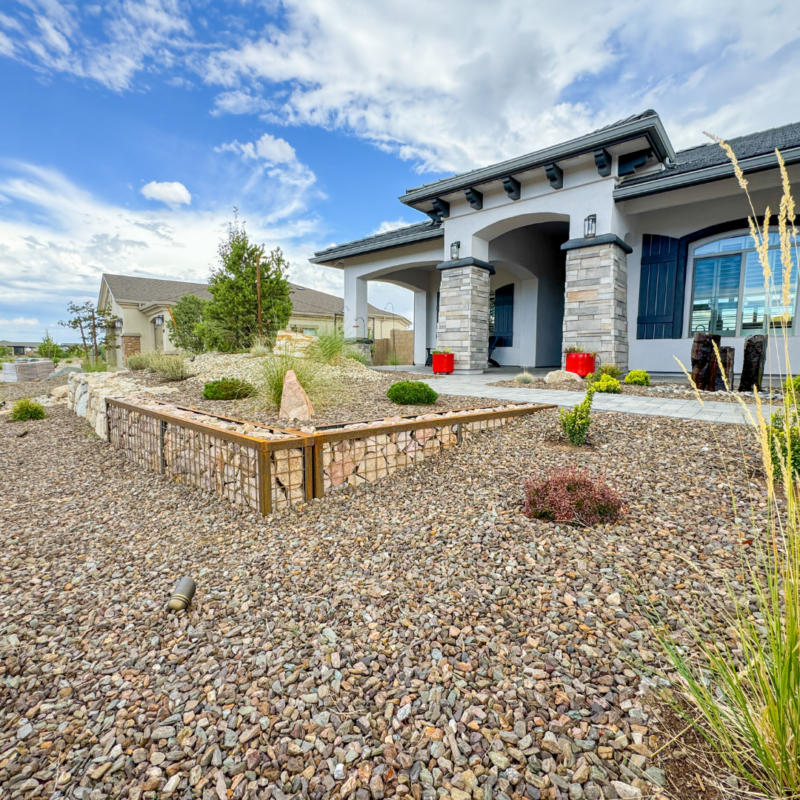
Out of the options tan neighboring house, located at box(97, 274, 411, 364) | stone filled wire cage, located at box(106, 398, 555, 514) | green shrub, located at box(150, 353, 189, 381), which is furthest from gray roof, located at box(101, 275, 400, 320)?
stone filled wire cage, located at box(106, 398, 555, 514)

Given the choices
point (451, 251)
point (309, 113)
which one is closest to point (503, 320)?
point (451, 251)

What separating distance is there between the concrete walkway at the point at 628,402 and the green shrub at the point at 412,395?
0.99m

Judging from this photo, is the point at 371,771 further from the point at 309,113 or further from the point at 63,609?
the point at 309,113

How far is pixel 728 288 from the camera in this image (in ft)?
26.5

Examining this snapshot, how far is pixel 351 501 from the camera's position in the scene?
120 inches

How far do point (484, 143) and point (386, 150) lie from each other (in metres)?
2.14

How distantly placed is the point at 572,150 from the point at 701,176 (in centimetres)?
206

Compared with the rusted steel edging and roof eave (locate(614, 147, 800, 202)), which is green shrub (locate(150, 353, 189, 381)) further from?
roof eave (locate(614, 147, 800, 202))

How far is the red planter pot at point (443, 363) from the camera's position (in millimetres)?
9453

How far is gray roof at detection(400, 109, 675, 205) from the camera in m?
6.91

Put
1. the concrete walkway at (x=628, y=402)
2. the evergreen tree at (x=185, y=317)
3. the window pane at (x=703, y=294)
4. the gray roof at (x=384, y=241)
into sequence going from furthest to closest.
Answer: the evergreen tree at (x=185, y=317), the gray roof at (x=384, y=241), the window pane at (x=703, y=294), the concrete walkway at (x=628, y=402)

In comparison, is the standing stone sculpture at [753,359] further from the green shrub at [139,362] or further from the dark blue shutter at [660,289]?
the green shrub at [139,362]

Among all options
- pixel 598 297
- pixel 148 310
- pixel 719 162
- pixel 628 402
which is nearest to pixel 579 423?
pixel 628 402

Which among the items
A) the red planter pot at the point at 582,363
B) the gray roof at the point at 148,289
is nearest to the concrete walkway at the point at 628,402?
the red planter pot at the point at 582,363
